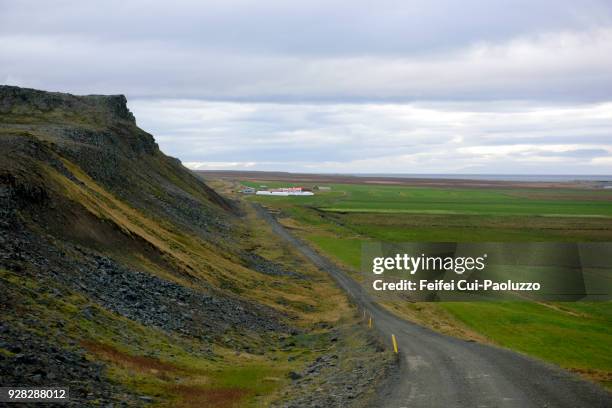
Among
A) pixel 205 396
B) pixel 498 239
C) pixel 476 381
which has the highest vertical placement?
pixel 498 239

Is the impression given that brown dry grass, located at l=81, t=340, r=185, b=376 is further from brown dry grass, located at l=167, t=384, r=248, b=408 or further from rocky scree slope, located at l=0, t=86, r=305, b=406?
brown dry grass, located at l=167, t=384, r=248, b=408

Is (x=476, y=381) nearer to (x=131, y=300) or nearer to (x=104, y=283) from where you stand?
(x=131, y=300)

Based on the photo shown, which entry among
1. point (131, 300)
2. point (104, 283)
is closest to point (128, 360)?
point (131, 300)

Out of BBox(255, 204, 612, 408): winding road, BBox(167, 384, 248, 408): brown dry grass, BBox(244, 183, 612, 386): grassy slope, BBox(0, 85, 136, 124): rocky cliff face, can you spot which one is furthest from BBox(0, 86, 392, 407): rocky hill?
BBox(0, 85, 136, 124): rocky cliff face

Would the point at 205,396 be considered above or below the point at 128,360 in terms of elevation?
below

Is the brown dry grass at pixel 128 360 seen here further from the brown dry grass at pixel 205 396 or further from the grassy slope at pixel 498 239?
the grassy slope at pixel 498 239

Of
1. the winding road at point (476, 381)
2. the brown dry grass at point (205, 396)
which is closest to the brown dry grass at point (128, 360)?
the brown dry grass at point (205, 396)

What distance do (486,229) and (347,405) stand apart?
99074 millimetres

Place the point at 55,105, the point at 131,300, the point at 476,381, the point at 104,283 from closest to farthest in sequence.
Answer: the point at 476,381
the point at 104,283
the point at 131,300
the point at 55,105

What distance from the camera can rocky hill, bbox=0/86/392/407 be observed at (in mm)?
22453

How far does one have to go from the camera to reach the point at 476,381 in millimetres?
25109

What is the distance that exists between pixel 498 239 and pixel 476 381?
7929 cm

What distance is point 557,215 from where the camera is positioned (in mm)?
148000

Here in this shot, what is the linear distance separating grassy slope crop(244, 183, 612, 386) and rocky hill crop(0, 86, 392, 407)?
11.1 meters
